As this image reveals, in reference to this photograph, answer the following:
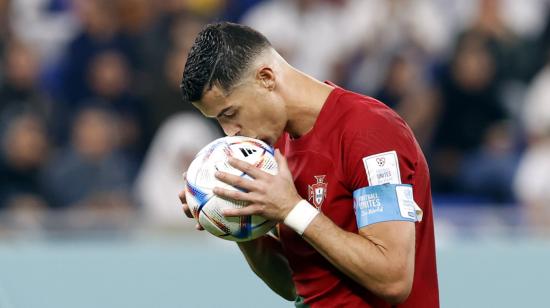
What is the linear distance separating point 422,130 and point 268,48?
560cm

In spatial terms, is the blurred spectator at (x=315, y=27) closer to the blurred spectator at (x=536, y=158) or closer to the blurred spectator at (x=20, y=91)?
the blurred spectator at (x=536, y=158)

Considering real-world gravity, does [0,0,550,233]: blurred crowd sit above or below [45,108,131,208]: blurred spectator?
above

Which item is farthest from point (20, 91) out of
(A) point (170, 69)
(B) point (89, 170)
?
(A) point (170, 69)

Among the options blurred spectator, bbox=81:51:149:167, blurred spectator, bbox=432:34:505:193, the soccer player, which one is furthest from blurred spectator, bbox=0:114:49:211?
the soccer player

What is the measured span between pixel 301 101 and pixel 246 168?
434 mm

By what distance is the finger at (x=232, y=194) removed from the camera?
4.02m

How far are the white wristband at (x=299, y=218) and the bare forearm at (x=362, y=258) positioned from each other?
0.02 metres

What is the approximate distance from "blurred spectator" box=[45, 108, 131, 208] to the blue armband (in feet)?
16.7

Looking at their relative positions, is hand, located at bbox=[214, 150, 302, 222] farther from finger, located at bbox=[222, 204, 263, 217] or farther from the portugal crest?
the portugal crest

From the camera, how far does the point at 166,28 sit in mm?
10117

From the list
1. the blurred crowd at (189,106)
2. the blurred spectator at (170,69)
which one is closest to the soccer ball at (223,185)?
the blurred crowd at (189,106)

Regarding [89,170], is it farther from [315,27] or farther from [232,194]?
[232,194]

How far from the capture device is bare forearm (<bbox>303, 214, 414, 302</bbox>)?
13.1 ft

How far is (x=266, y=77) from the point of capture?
4297 mm
